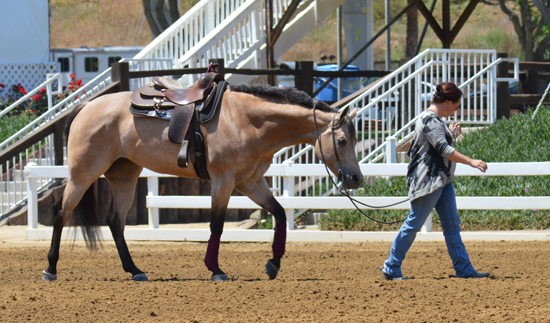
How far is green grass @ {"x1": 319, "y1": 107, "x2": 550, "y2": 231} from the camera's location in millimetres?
9617

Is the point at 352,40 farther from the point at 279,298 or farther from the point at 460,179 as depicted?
the point at 279,298

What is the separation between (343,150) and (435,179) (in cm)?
84

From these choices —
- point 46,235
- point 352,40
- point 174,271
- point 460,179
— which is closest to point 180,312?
point 174,271

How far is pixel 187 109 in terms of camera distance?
20.6 feet

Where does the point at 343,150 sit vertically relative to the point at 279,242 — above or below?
above

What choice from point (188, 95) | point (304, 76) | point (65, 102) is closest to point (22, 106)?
point (65, 102)

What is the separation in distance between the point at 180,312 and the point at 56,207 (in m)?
2.54

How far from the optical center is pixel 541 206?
28.7ft

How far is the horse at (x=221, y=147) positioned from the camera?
602 centimetres

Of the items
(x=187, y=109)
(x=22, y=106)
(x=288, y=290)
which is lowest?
(x=288, y=290)

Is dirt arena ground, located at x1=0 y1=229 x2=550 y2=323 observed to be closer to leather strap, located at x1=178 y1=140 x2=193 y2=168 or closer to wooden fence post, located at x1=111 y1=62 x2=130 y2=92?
leather strap, located at x1=178 y1=140 x2=193 y2=168

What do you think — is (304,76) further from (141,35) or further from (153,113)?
(141,35)

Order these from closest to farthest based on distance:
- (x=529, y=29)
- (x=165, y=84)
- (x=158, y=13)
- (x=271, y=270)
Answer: (x=271, y=270), (x=165, y=84), (x=158, y=13), (x=529, y=29)

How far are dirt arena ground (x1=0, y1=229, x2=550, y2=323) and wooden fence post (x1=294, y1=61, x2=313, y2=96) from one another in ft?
18.7
